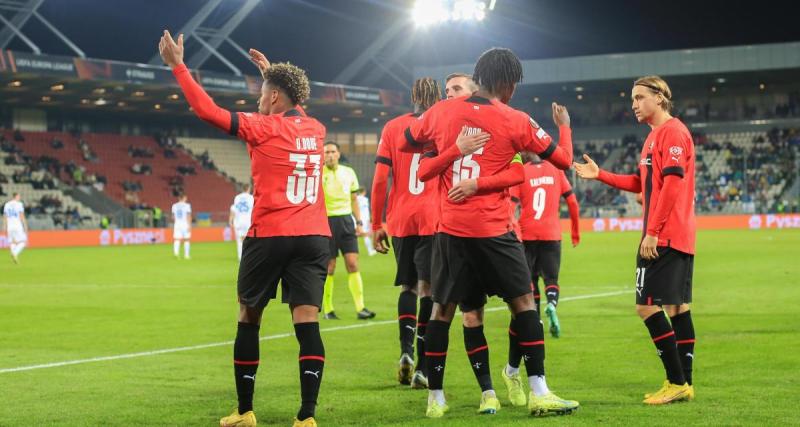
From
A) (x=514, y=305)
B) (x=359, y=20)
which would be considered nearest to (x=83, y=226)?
(x=359, y=20)

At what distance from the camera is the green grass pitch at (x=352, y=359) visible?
261 inches

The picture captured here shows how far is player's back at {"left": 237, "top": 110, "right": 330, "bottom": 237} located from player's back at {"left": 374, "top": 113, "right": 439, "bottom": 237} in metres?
1.75

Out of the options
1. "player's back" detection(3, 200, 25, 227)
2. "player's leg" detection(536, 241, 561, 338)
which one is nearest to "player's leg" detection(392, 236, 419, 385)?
"player's leg" detection(536, 241, 561, 338)

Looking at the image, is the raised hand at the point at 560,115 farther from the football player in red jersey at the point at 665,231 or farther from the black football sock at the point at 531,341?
the black football sock at the point at 531,341

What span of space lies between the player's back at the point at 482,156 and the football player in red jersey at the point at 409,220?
4.74 ft

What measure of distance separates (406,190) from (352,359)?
2.11 metres

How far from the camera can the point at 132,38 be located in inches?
1983

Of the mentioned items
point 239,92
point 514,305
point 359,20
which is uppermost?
point 359,20

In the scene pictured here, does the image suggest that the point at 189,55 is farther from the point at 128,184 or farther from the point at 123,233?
the point at 123,233

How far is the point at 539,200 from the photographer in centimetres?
1118

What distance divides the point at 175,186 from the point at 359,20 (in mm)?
13799

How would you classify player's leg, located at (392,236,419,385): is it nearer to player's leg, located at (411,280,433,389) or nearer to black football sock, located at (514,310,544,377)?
player's leg, located at (411,280,433,389)

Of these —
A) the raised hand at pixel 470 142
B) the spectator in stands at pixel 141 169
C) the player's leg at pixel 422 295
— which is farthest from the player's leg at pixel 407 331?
the spectator in stands at pixel 141 169

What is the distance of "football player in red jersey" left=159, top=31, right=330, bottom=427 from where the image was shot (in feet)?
20.2
